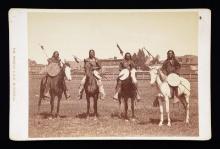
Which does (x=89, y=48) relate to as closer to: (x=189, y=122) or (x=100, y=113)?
(x=100, y=113)

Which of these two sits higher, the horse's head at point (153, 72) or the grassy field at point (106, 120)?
the horse's head at point (153, 72)

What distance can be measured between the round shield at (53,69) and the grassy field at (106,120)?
0.05 meters

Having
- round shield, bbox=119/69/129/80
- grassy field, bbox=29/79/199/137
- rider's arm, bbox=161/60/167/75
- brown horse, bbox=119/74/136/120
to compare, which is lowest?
grassy field, bbox=29/79/199/137

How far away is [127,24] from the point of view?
1467 mm

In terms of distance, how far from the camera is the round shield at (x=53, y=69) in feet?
4.82

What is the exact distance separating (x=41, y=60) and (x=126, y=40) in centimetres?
27

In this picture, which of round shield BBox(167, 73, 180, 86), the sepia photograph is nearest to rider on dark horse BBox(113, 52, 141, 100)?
the sepia photograph

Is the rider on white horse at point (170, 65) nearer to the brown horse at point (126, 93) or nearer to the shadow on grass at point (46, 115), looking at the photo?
the brown horse at point (126, 93)

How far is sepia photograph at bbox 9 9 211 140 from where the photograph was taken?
4.81 ft

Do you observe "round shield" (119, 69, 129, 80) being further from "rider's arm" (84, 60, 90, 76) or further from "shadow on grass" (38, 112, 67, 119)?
"shadow on grass" (38, 112, 67, 119)

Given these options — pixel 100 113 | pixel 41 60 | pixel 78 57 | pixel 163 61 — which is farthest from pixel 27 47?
pixel 163 61

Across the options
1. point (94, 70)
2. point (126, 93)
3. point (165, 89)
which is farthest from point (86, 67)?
point (165, 89)

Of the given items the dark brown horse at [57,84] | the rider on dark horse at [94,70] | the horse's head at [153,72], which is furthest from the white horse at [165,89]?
the dark brown horse at [57,84]
